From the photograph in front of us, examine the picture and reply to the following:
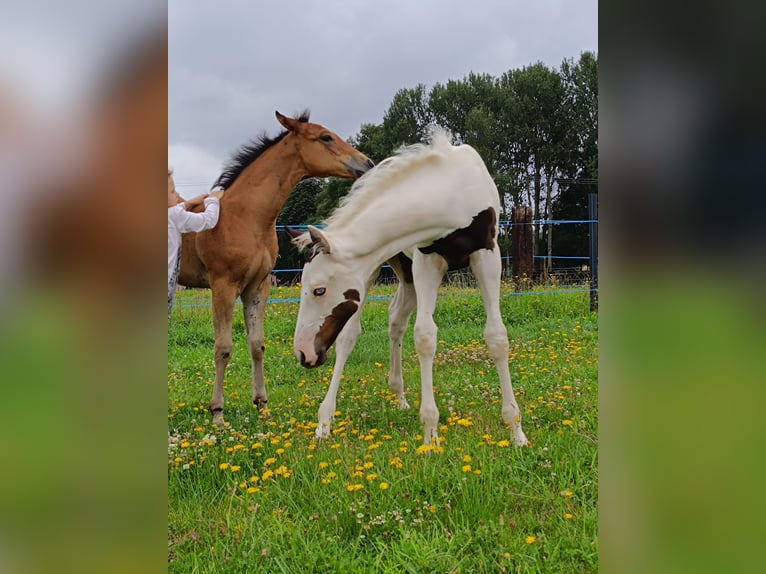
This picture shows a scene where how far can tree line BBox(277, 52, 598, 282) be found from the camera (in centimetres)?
3369

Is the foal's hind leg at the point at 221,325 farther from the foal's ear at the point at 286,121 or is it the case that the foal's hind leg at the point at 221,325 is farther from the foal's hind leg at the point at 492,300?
the foal's hind leg at the point at 492,300

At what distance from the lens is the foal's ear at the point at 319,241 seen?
3.28 metres

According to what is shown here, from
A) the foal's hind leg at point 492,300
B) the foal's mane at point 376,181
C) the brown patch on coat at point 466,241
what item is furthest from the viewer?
the foal's hind leg at point 492,300

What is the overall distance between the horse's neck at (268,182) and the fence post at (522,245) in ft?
22.7

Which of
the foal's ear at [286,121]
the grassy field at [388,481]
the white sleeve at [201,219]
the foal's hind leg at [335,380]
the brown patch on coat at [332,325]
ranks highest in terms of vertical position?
the foal's ear at [286,121]

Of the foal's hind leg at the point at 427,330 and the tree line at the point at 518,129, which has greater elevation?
the tree line at the point at 518,129

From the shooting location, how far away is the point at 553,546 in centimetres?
209

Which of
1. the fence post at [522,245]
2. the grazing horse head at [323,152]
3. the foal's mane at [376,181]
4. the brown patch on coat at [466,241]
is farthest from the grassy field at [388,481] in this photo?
the fence post at [522,245]

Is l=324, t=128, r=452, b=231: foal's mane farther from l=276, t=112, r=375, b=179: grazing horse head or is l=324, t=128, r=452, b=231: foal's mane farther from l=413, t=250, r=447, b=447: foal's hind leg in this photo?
l=276, t=112, r=375, b=179: grazing horse head
